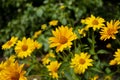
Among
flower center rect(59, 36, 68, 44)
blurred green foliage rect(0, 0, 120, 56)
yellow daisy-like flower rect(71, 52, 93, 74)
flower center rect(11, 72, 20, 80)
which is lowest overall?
flower center rect(11, 72, 20, 80)

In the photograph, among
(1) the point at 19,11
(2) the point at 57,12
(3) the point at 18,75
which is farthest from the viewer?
(1) the point at 19,11

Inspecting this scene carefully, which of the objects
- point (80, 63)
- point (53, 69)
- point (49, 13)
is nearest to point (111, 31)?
point (80, 63)

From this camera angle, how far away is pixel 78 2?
14.7 ft

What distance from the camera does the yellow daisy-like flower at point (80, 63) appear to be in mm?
2281

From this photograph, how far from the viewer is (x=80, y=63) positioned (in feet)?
7.68

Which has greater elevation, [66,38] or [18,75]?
[66,38]

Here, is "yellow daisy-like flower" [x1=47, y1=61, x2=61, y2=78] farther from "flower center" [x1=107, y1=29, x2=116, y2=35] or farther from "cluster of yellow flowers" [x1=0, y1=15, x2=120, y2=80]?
"flower center" [x1=107, y1=29, x2=116, y2=35]

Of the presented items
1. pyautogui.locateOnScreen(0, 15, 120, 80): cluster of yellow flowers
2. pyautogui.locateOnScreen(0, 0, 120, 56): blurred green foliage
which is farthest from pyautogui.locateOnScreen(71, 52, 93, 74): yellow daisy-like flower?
pyautogui.locateOnScreen(0, 0, 120, 56): blurred green foliage

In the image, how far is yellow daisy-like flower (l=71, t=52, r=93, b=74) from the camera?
7.48 feet

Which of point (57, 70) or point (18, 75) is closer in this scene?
point (18, 75)

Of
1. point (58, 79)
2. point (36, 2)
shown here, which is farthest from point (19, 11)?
point (58, 79)

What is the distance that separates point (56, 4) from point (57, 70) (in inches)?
87.3

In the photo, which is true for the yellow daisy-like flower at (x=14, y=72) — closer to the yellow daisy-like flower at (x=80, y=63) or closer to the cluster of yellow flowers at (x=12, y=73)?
the cluster of yellow flowers at (x=12, y=73)

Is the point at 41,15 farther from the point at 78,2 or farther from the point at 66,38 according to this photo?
the point at 66,38
